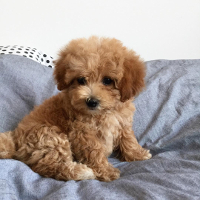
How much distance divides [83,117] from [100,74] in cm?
40

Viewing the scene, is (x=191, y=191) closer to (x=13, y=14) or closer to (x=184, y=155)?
(x=184, y=155)

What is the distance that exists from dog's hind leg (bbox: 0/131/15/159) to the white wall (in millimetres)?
2100

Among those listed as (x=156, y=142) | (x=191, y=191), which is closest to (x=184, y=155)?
(x=156, y=142)

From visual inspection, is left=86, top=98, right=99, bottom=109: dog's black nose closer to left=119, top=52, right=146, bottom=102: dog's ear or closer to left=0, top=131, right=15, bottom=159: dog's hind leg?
left=119, top=52, right=146, bottom=102: dog's ear

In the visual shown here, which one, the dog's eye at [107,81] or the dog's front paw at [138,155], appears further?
the dog's front paw at [138,155]

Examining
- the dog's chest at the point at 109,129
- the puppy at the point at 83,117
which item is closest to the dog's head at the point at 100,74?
the puppy at the point at 83,117

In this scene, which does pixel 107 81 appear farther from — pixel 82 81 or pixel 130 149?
pixel 130 149

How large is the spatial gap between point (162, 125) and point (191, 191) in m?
1.03

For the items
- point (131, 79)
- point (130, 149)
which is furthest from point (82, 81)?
point (130, 149)

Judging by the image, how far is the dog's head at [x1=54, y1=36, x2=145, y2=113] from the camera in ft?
5.75

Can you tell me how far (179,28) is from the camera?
12.6ft

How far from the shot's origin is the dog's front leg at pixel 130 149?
2053 mm

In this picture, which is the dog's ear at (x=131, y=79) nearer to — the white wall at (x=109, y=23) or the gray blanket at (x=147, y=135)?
the gray blanket at (x=147, y=135)

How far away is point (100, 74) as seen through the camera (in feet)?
5.84
